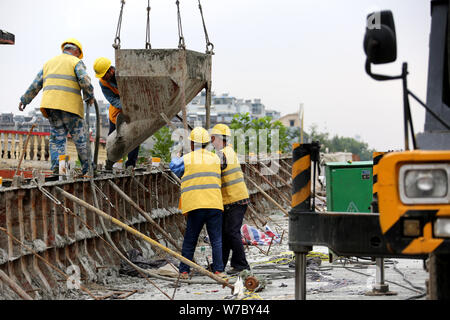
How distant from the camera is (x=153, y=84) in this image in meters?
8.39

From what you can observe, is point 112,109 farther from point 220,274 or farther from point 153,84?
point 220,274

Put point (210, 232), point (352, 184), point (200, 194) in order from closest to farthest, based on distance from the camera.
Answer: point (200, 194)
point (210, 232)
point (352, 184)

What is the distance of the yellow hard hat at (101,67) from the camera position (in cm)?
916

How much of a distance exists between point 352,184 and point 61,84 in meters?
4.20

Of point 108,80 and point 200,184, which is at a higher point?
point 108,80

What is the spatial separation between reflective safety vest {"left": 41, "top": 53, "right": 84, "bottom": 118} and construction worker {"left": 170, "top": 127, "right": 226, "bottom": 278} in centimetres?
191

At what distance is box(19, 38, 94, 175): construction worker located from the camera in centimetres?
839

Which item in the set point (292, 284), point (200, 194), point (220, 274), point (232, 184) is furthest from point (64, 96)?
point (292, 284)

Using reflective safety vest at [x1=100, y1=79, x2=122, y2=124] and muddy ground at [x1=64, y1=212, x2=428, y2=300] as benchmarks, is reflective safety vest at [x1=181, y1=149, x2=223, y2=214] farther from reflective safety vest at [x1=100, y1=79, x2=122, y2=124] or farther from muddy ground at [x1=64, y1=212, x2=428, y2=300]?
reflective safety vest at [x1=100, y1=79, x2=122, y2=124]

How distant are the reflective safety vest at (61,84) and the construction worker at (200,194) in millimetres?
1914

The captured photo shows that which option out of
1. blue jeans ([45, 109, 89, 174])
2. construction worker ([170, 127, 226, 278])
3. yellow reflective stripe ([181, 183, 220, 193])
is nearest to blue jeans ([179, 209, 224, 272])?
construction worker ([170, 127, 226, 278])

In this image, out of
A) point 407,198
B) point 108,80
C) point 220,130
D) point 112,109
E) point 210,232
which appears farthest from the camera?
point 112,109

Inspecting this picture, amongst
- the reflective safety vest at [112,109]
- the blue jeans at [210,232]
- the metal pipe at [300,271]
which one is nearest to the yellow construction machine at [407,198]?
the metal pipe at [300,271]

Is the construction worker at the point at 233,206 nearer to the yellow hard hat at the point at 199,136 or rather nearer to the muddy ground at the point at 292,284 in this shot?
the muddy ground at the point at 292,284
